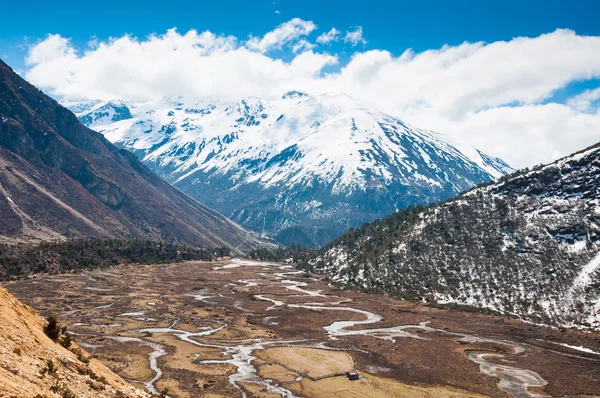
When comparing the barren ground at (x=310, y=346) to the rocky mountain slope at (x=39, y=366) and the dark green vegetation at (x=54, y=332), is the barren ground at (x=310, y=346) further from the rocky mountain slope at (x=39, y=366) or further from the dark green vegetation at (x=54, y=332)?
the rocky mountain slope at (x=39, y=366)

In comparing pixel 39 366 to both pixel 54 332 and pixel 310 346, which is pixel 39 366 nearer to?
pixel 54 332

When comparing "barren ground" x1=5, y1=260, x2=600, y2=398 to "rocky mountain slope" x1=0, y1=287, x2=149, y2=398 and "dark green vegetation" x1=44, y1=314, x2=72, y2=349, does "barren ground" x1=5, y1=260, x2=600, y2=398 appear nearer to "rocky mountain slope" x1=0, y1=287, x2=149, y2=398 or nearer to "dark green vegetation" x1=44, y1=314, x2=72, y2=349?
"dark green vegetation" x1=44, y1=314, x2=72, y2=349

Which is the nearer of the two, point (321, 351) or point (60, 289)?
point (321, 351)

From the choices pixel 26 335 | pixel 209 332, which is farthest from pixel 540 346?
pixel 26 335

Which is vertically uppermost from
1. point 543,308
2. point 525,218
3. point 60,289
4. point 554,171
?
point 554,171

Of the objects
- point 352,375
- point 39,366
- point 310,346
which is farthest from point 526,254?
point 39,366

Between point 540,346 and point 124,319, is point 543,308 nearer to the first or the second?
point 540,346

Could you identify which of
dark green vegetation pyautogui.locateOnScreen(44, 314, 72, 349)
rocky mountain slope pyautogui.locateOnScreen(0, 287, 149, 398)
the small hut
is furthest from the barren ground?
rocky mountain slope pyautogui.locateOnScreen(0, 287, 149, 398)
